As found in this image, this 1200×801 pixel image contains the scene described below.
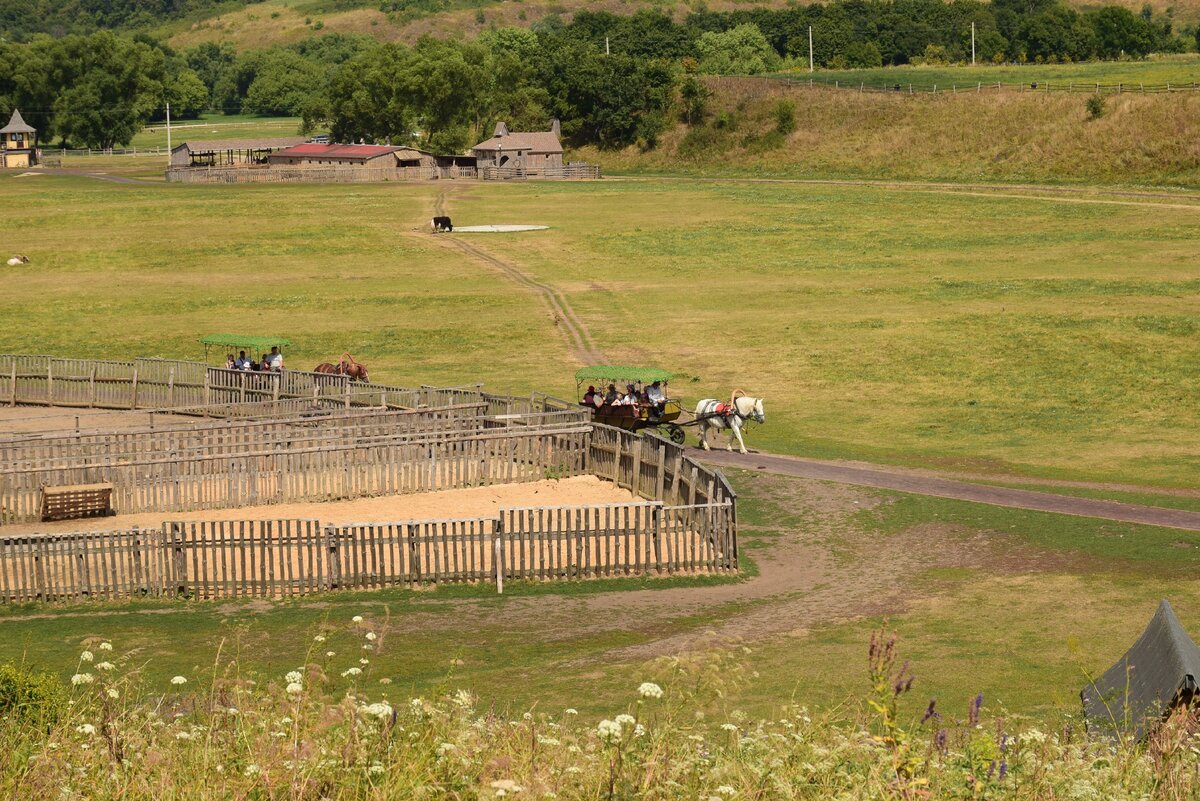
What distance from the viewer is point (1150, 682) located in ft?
55.7

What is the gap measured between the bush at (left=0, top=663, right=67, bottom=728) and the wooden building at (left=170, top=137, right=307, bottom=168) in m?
120

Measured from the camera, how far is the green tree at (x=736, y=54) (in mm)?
182625

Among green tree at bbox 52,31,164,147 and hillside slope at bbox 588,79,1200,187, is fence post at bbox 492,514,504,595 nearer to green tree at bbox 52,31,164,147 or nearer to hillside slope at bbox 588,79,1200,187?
hillside slope at bbox 588,79,1200,187

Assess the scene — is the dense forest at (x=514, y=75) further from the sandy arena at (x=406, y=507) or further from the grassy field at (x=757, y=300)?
the sandy arena at (x=406, y=507)

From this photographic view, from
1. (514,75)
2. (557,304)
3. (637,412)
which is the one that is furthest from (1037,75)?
(637,412)

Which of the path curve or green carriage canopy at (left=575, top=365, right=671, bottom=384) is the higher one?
green carriage canopy at (left=575, top=365, right=671, bottom=384)

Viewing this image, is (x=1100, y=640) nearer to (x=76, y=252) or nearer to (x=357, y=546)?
(x=357, y=546)

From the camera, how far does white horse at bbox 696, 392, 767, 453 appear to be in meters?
37.1

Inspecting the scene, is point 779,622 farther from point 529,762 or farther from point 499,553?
point 529,762

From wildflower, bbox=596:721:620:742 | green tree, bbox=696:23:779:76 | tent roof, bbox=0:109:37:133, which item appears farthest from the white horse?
green tree, bbox=696:23:779:76

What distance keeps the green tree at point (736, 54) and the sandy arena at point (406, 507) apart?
491 feet

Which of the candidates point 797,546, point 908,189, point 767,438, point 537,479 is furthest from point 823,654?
point 908,189

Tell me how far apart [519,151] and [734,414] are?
314 feet

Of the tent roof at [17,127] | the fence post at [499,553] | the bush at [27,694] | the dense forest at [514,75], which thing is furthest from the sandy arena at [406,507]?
the tent roof at [17,127]
